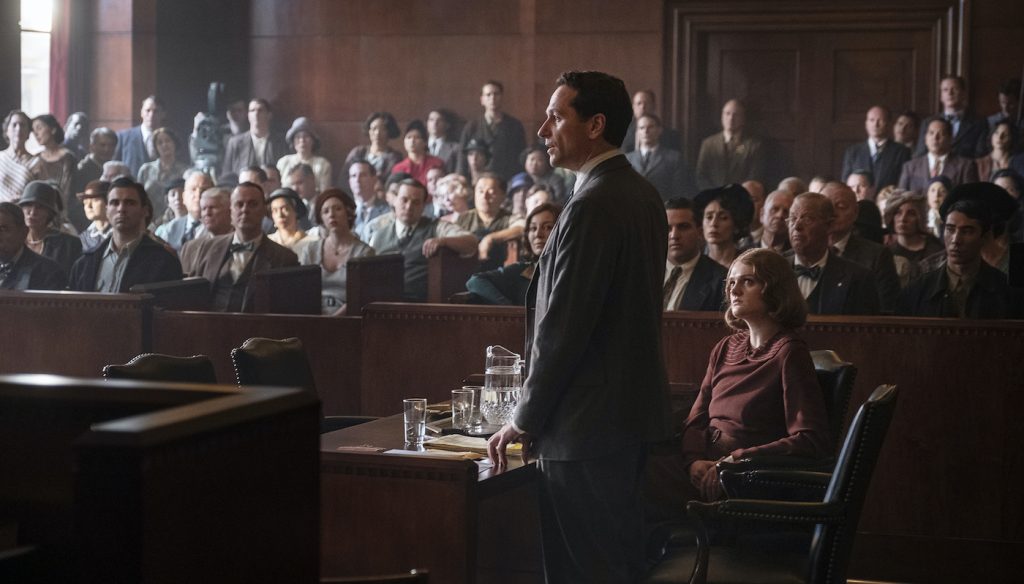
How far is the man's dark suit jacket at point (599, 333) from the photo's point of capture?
104 inches

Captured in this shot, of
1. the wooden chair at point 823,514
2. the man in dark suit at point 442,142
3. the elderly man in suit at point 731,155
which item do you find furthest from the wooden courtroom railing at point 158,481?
the elderly man in suit at point 731,155

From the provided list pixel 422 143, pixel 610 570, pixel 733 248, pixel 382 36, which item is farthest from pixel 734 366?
pixel 382 36

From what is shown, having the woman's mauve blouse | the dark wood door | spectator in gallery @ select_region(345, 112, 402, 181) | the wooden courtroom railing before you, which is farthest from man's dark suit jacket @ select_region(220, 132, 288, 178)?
the wooden courtroom railing

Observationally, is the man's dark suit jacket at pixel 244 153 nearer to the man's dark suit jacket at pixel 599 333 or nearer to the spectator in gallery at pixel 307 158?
the spectator in gallery at pixel 307 158

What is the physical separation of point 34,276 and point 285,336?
1526mm

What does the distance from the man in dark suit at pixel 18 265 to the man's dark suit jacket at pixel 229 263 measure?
65cm

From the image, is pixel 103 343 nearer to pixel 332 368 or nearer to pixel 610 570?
pixel 332 368

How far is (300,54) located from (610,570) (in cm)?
952

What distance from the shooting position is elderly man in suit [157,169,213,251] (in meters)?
8.23

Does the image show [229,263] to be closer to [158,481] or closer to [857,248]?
[857,248]

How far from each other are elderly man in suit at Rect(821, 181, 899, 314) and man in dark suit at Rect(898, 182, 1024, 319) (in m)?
0.08

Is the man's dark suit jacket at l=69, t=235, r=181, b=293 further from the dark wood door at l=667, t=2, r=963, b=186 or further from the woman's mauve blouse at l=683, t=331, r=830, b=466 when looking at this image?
the dark wood door at l=667, t=2, r=963, b=186

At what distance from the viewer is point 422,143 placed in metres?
9.51

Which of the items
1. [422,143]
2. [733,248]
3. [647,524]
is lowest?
[647,524]
